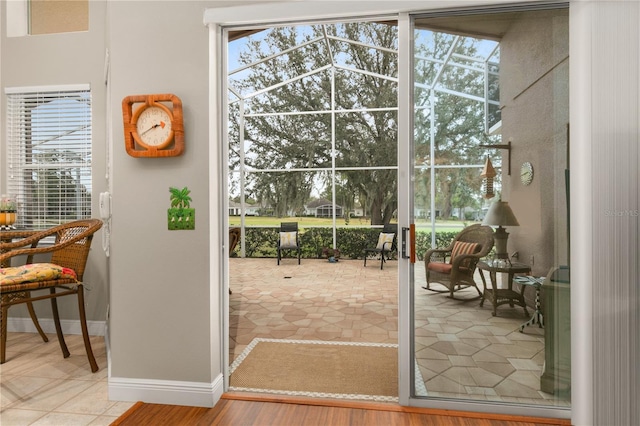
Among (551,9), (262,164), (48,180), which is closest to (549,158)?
(551,9)

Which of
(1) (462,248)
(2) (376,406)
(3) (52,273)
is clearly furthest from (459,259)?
(3) (52,273)

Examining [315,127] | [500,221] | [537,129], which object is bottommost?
[500,221]

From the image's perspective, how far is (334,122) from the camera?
8.42m

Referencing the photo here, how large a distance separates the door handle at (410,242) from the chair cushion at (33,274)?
223 cm

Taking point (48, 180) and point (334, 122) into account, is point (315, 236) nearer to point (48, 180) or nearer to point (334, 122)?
point (334, 122)

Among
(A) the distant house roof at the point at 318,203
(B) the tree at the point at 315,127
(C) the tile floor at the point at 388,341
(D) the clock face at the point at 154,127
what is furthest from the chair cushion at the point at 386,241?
(D) the clock face at the point at 154,127

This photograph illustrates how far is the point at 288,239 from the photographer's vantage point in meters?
7.77

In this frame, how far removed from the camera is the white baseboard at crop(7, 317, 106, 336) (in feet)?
11.2

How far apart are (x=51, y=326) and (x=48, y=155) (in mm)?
1550

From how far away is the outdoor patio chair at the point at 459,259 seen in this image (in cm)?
213

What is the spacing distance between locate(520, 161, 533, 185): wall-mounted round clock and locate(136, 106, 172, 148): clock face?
1946 millimetres

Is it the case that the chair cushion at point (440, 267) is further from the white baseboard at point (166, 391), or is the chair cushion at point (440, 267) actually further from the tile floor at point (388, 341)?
the white baseboard at point (166, 391)

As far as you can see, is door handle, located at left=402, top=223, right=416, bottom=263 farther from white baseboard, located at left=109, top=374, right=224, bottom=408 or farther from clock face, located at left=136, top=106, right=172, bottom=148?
clock face, located at left=136, top=106, right=172, bottom=148

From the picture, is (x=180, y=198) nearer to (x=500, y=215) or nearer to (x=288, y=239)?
(x=500, y=215)
